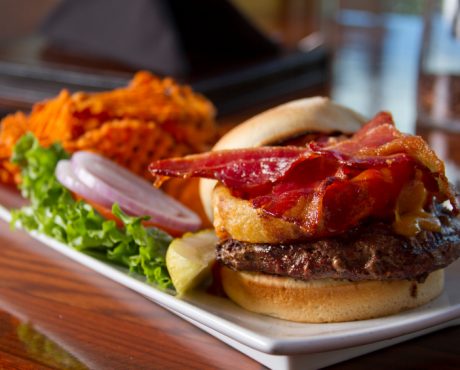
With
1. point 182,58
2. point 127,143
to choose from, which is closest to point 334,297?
point 127,143

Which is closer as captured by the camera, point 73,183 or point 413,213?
point 413,213

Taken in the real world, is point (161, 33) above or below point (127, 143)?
above

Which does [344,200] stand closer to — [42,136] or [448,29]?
[42,136]

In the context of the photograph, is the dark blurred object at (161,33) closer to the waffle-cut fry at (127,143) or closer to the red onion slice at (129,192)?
the waffle-cut fry at (127,143)

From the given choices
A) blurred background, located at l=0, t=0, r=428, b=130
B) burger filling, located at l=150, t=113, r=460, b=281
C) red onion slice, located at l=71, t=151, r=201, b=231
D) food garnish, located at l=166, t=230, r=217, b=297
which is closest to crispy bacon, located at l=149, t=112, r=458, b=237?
burger filling, located at l=150, t=113, r=460, b=281

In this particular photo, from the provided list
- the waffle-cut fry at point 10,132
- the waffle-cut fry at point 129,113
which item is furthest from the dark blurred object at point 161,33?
the waffle-cut fry at point 10,132

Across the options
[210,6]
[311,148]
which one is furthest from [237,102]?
[311,148]

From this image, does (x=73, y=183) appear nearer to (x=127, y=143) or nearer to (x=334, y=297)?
(x=127, y=143)
